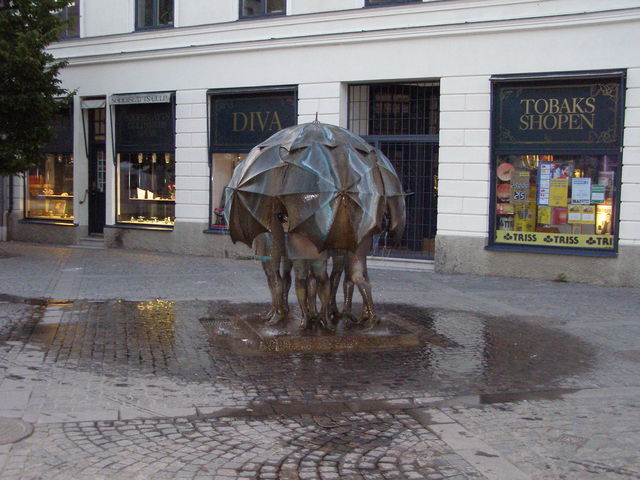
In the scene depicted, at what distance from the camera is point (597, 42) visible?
13.1m

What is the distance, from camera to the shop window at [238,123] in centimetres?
1645

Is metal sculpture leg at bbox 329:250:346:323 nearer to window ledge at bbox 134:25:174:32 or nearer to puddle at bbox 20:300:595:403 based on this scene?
puddle at bbox 20:300:595:403

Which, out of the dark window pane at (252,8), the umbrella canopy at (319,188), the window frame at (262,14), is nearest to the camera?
the umbrella canopy at (319,188)

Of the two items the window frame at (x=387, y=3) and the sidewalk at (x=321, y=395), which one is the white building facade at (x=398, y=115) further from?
the sidewalk at (x=321, y=395)

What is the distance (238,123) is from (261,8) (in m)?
2.49

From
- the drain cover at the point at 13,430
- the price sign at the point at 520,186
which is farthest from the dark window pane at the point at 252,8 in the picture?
the drain cover at the point at 13,430

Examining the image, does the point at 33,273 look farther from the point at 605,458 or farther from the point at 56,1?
the point at 605,458

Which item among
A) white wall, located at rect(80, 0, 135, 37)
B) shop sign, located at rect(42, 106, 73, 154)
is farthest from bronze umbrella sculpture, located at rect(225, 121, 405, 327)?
shop sign, located at rect(42, 106, 73, 154)

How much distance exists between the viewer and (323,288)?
8094 mm

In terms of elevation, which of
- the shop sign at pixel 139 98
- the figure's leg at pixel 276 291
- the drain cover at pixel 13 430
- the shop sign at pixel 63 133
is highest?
the shop sign at pixel 139 98

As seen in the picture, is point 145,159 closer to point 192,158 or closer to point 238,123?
point 192,158

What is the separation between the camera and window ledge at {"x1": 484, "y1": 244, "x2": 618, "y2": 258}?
13258mm

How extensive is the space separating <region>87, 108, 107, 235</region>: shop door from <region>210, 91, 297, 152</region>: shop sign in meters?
3.93

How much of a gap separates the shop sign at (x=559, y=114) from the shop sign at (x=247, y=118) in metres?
4.54
